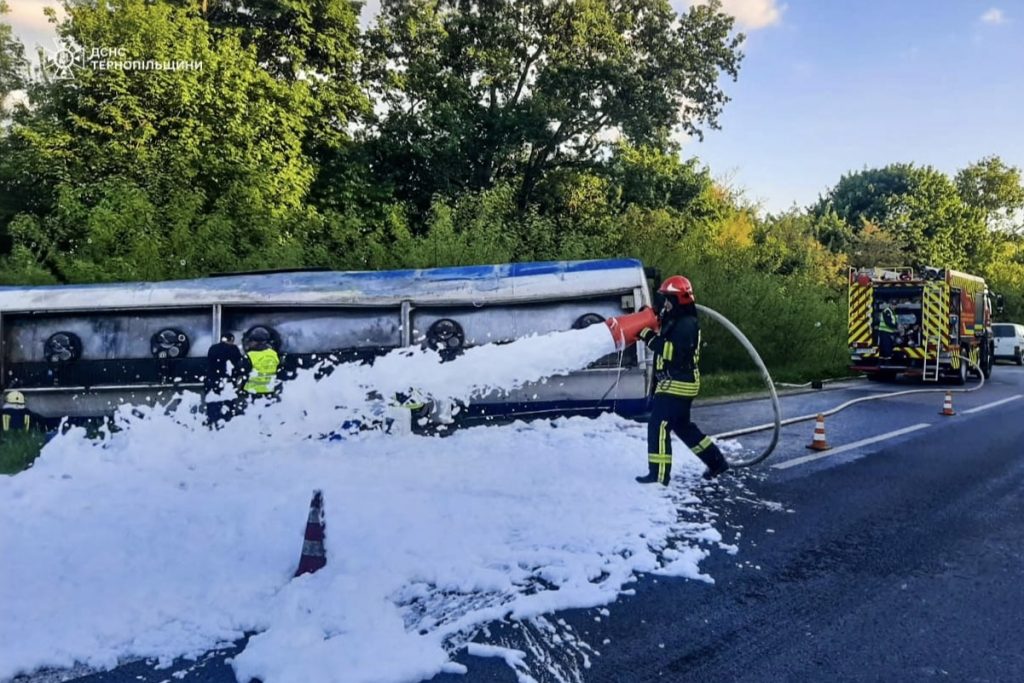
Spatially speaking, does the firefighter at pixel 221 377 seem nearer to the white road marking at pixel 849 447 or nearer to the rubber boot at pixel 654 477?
the rubber boot at pixel 654 477

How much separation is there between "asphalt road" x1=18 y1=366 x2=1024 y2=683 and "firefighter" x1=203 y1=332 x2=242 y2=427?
4993 mm

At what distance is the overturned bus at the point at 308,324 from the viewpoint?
28.4 ft

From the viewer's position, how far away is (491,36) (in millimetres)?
20406

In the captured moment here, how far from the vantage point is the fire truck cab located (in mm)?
17156

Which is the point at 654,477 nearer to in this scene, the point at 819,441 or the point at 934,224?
the point at 819,441

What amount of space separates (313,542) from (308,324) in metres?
5.30

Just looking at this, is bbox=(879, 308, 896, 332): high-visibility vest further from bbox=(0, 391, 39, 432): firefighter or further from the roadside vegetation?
bbox=(0, 391, 39, 432): firefighter

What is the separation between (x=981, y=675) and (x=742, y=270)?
16566 mm

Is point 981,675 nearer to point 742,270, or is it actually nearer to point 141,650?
point 141,650

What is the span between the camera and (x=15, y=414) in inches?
325

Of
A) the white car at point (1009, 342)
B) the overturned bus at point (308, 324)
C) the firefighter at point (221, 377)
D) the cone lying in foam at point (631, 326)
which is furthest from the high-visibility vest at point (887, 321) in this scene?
the firefighter at point (221, 377)

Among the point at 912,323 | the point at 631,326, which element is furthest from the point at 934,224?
the point at 631,326

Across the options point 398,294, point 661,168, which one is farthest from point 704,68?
point 398,294

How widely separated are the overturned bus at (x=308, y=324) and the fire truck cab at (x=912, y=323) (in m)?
11.3
